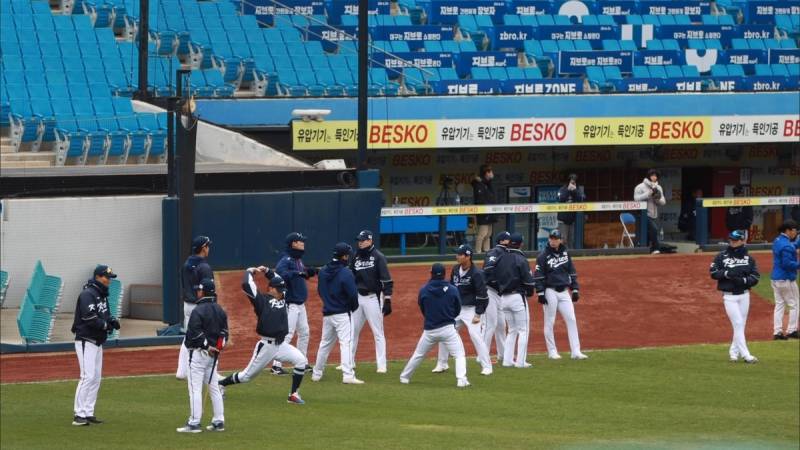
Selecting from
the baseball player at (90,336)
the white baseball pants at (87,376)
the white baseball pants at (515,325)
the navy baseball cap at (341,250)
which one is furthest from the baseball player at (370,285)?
the white baseball pants at (87,376)

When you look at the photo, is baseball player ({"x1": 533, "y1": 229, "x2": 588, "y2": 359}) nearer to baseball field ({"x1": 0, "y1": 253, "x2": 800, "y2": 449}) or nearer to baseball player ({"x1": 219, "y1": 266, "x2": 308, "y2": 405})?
baseball field ({"x1": 0, "y1": 253, "x2": 800, "y2": 449})

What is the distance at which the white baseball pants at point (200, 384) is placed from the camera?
42.4 feet

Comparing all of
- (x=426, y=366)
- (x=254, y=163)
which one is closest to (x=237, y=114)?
(x=254, y=163)

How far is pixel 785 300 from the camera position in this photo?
19.5 metres

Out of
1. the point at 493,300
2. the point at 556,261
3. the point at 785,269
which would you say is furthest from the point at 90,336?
the point at 785,269

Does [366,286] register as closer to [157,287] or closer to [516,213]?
[157,287]

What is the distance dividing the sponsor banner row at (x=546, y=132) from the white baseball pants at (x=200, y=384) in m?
12.1

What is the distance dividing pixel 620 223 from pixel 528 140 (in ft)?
7.64

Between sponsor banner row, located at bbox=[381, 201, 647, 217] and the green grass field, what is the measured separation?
6853 millimetres

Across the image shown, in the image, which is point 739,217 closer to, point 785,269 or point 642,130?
point 642,130

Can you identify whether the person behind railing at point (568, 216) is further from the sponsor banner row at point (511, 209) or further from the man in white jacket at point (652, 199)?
the man in white jacket at point (652, 199)

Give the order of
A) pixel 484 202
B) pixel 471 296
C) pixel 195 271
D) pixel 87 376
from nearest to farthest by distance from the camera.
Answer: pixel 87 376
pixel 195 271
pixel 471 296
pixel 484 202

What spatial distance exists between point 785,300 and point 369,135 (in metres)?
8.69

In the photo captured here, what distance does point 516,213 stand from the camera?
985 inches
